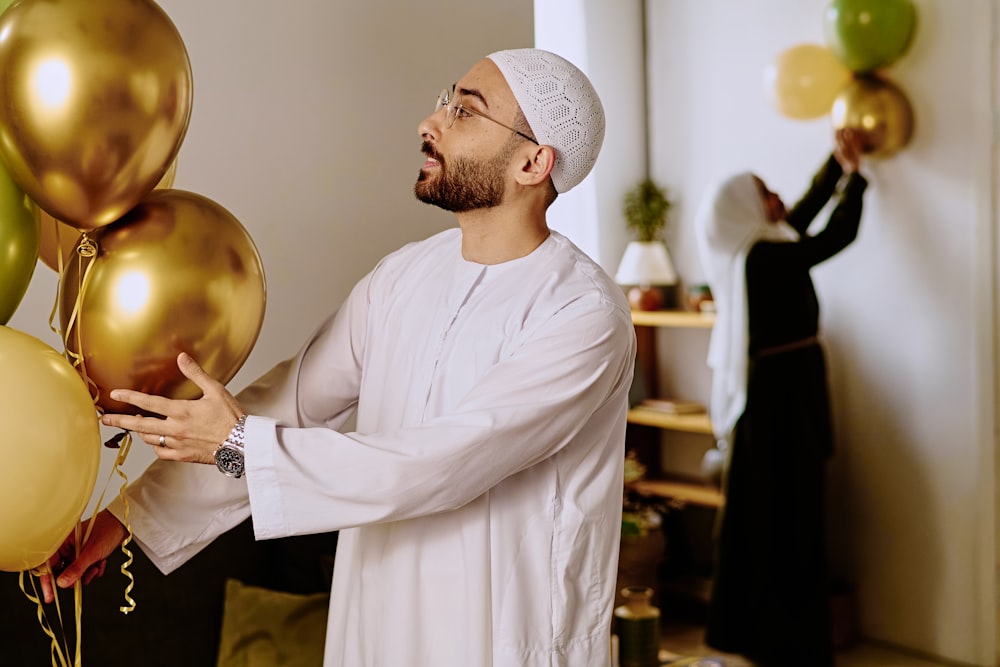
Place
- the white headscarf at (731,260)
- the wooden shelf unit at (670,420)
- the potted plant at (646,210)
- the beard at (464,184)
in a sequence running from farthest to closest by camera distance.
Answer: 1. the potted plant at (646,210)
2. the wooden shelf unit at (670,420)
3. the white headscarf at (731,260)
4. the beard at (464,184)

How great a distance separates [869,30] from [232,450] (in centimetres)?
303

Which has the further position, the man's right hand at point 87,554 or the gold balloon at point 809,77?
the gold balloon at point 809,77

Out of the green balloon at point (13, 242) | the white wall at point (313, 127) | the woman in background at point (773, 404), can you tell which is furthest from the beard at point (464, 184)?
the woman in background at point (773, 404)

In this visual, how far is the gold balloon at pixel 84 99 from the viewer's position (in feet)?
3.62

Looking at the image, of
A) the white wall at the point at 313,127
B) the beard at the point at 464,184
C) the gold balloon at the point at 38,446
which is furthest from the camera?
the white wall at the point at 313,127

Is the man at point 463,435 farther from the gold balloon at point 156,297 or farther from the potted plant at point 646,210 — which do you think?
the potted plant at point 646,210

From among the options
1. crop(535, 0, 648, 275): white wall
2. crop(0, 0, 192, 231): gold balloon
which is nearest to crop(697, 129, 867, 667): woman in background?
crop(535, 0, 648, 275): white wall

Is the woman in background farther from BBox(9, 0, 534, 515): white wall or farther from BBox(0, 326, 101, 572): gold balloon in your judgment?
BBox(0, 326, 101, 572): gold balloon

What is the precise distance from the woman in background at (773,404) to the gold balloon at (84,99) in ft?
8.58

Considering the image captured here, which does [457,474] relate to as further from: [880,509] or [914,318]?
[880,509]

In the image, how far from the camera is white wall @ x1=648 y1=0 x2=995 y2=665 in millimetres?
3574

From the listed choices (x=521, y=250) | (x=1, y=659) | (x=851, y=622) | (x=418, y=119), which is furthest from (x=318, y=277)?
(x=851, y=622)

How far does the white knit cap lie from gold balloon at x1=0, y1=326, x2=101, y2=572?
0.82 metres

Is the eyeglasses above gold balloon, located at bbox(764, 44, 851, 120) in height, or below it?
below
